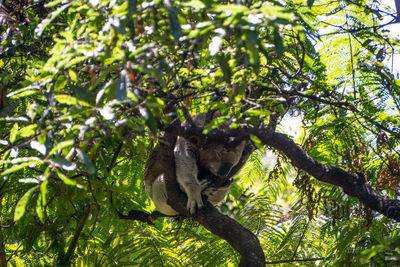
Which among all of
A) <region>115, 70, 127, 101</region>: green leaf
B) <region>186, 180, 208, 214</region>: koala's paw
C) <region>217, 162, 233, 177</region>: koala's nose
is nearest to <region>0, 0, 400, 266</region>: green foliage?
<region>115, 70, 127, 101</region>: green leaf

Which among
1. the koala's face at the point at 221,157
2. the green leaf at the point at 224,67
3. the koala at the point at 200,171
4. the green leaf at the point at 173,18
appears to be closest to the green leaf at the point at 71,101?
the green leaf at the point at 173,18

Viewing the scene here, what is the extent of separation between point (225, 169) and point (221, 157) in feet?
0.52

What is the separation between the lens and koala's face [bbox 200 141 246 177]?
5382mm

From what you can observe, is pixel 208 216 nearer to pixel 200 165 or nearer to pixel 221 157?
pixel 221 157

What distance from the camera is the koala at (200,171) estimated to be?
5.04 m

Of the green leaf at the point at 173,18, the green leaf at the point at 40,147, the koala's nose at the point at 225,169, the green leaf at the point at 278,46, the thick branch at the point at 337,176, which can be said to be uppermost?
the green leaf at the point at 173,18

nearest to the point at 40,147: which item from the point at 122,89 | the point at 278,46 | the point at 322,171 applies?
the point at 122,89

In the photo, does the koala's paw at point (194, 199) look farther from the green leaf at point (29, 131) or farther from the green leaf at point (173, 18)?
the green leaf at point (173, 18)

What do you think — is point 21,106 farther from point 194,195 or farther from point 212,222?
point 212,222

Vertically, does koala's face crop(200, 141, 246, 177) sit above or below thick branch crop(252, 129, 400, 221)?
below

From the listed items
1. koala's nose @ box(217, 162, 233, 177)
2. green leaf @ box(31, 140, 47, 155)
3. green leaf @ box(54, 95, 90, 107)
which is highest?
green leaf @ box(54, 95, 90, 107)

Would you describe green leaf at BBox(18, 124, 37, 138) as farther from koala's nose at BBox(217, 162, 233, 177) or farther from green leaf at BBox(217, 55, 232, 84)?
koala's nose at BBox(217, 162, 233, 177)

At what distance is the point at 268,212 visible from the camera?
6.04 meters

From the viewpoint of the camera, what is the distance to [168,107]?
3.60 m
